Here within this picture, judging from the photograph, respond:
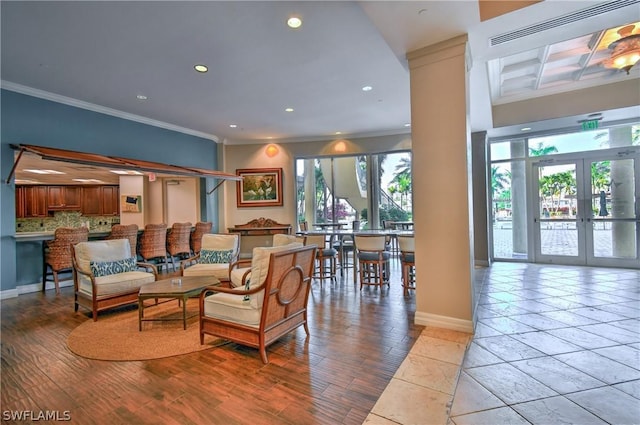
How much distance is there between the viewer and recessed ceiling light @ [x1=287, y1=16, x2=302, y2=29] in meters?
3.17

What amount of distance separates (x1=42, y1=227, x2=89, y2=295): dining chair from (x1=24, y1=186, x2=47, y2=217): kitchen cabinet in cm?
464

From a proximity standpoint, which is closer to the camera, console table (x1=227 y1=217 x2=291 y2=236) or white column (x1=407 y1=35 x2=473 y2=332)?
white column (x1=407 y1=35 x2=473 y2=332)

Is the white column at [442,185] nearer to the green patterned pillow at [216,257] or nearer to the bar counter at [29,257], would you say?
the green patterned pillow at [216,257]

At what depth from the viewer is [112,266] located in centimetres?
413

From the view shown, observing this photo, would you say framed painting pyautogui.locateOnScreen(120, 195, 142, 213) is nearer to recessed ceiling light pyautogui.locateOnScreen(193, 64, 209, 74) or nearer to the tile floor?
recessed ceiling light pyautogui.locateOnScreen(193, 64, 209, 74)

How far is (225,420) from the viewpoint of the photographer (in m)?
1.86

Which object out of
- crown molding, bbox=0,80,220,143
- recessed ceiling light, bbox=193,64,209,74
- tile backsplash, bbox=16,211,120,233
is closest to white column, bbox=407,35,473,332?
recessed ceiling light, bbox=193,64,209,74

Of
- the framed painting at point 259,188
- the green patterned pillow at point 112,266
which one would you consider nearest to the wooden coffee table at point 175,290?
the green patterned pillow at point 112,266

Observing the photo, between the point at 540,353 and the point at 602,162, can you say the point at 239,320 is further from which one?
the point at 602,162

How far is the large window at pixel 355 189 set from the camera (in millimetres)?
8461

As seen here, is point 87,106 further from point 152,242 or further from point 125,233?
point 152,242

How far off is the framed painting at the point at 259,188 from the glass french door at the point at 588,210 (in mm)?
6459

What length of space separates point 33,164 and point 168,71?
165 inches

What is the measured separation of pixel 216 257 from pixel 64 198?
707cm
